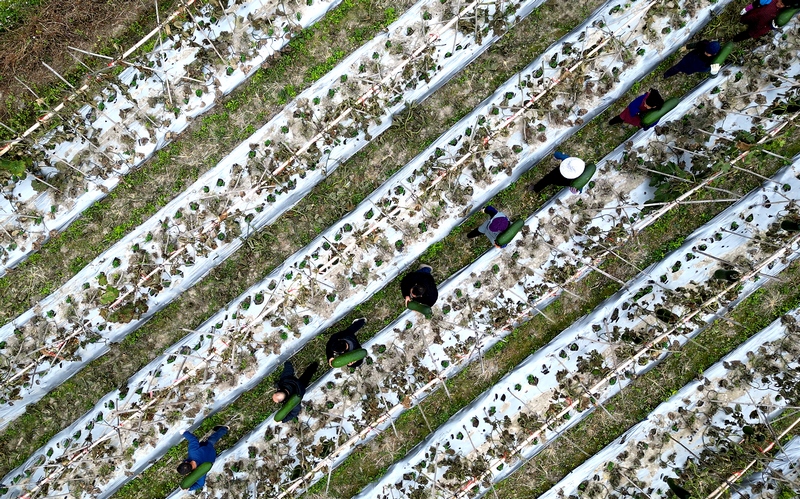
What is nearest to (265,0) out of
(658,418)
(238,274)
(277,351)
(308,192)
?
(308,192)

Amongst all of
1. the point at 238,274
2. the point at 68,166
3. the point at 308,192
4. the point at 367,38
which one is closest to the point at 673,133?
the point at 367,38

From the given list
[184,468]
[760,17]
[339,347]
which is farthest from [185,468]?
[760,17]

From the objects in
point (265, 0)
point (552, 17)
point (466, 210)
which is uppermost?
point (265, 0)

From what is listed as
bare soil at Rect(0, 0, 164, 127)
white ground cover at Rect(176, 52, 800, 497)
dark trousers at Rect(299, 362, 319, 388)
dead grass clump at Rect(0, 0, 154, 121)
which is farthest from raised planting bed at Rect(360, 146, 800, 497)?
dead grass clump at Rect(0, 0, 154, 121)

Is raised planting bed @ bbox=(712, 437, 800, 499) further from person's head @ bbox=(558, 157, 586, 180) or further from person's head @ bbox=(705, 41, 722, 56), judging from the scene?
person's head @ bbox=(705, 41, 722, 56)

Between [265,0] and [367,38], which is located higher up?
[265,0]

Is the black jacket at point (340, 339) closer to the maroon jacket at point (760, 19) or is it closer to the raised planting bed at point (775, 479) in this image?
the raised planting bed at point (775, 479)

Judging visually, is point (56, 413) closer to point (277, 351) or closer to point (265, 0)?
point (277, 351)
